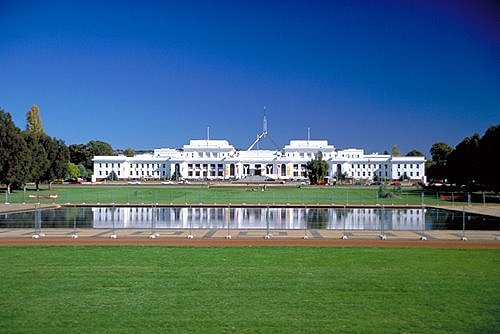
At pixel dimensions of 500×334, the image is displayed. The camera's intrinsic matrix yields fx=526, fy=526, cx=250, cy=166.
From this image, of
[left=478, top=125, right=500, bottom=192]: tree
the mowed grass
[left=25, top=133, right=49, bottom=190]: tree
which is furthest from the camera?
[left=25, top=133, right=49, bottom=190]: tree

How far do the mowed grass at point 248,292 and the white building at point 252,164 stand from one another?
127 meters

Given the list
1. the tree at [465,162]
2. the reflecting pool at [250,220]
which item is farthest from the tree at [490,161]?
the reflecting pool at [250,220]

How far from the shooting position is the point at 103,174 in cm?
15075

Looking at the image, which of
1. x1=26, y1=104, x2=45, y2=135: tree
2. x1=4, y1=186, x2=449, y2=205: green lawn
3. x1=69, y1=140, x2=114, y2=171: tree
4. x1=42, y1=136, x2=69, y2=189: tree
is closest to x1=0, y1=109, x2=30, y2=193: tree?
x1=4, y1=186, x2=449, y2=205: green lawn

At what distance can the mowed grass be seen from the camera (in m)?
10.5

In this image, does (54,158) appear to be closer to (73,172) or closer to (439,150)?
(73,172)

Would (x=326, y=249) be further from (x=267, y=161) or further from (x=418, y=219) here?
(x=267, y=161)

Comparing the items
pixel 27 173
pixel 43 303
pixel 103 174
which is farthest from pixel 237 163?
pixel 43 303

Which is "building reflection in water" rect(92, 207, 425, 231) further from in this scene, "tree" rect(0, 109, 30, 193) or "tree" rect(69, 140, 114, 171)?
"tree" rect(69, 140, 114, 171)

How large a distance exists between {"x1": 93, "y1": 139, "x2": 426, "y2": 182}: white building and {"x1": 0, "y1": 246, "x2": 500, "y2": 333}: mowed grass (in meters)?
127

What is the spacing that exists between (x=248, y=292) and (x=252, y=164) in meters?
141

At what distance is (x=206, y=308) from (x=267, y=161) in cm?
14178

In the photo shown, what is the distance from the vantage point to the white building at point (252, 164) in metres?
149

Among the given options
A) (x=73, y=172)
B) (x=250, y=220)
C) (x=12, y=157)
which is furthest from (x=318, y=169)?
(x=250, y=220)
